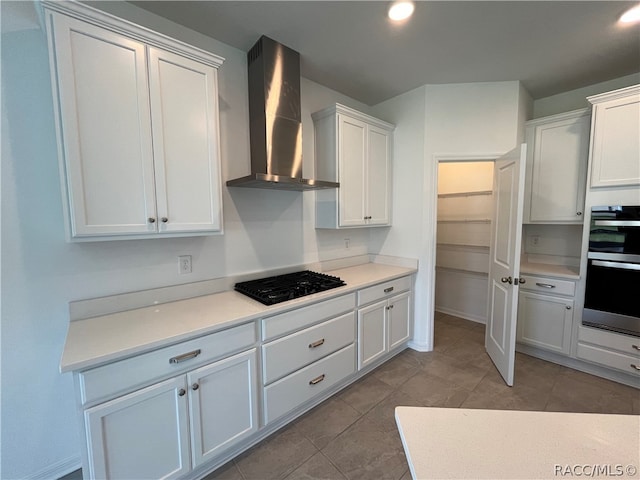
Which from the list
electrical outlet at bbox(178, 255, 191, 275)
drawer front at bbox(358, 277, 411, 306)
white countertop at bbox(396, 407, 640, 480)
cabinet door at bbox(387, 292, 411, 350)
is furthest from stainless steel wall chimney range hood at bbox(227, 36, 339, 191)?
white countertop at bbox(396, 407, 640, 480)

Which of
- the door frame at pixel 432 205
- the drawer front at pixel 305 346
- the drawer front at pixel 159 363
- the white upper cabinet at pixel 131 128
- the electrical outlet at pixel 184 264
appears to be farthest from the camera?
the door frame at pixel 432 205

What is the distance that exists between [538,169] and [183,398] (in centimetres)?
367

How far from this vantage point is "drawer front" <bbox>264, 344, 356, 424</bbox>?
1761 millimetres

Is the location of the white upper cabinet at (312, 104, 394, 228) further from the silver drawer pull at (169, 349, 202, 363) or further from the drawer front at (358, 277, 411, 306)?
the silver drawer pull at (169, 349, 202, 363)

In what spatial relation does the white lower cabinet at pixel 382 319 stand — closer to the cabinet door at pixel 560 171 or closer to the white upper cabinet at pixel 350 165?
the white upper cabinet at pixel 350 165

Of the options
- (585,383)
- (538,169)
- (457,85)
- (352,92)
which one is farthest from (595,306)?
(352,92)

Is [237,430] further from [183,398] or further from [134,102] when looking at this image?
[134,102]

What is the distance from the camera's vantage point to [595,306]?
2369 mm

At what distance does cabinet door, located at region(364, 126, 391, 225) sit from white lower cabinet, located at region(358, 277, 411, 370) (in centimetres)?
73

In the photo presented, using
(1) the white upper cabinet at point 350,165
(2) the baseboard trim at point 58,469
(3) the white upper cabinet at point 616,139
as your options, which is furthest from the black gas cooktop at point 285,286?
(3) the white upper cabinet at point 616,139

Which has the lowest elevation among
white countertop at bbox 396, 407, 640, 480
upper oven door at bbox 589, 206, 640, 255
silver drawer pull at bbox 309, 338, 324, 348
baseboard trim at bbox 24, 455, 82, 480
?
baseboard trim at bbox 24, 455, 82, 480

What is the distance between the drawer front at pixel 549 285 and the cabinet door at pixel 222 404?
279 cm

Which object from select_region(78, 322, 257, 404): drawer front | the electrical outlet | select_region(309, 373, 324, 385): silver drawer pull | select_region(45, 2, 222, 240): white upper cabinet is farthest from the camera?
select_region(309, 373, 324, 385): silver drawer pull

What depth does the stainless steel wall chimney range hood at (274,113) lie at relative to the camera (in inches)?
77.3
